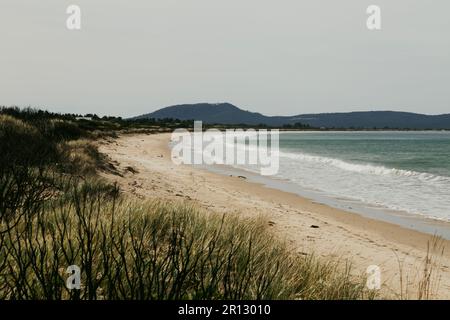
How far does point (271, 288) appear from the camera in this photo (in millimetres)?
4230

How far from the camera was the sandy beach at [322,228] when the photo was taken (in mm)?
7359

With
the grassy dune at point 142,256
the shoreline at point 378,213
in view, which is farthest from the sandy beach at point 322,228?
the grassy dune at point 142,256

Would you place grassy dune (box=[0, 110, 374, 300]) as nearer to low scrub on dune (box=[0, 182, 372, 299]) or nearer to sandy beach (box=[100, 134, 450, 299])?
low scrub on dune (box=[0, 182, 372, 299])

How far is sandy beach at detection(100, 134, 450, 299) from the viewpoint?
7359 millimetres

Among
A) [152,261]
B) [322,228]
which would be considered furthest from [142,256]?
[322,228]

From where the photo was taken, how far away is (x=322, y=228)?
1078 centimetres

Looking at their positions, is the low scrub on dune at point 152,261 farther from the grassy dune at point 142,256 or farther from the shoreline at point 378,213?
the shoreline at point 378,213

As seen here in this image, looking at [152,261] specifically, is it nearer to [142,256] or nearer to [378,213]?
[142,256]

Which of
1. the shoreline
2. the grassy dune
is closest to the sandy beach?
the shoreline
